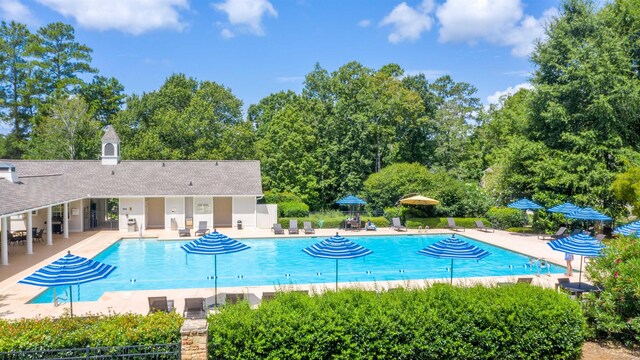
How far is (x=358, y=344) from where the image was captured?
9.17 m

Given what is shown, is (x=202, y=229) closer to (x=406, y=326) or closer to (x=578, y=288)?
(x=578, y=288)

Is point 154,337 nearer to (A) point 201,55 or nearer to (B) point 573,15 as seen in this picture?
(B) point 573,15

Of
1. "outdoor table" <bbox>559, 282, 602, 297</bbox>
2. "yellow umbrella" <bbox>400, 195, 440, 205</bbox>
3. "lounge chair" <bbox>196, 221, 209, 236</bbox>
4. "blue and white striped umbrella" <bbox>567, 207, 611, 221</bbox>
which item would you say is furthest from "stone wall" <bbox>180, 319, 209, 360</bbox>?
"yellow umbrella" <bbox>400, 195, 440, 205</bbox>

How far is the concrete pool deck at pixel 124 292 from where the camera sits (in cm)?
1363

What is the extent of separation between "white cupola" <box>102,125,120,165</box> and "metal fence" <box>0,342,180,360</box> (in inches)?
1081

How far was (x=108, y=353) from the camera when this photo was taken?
8.19m

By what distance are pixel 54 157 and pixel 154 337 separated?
135 feet

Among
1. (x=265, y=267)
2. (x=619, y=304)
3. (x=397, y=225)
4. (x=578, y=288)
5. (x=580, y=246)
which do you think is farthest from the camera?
A: (x=397, y=225)

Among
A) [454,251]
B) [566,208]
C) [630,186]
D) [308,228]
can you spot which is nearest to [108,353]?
[454,251]

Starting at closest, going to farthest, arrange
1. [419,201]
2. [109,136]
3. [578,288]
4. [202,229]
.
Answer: [578,288] → [202,229] → [419,201] → [109,136]

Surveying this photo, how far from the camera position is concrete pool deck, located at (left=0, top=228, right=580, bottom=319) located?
44.7 ft

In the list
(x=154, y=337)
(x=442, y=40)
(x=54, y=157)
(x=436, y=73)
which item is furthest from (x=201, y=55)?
(x=154, y=337)

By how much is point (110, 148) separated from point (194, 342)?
2886cm

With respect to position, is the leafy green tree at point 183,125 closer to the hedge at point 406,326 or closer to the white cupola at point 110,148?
the white cupola at point 110,148
